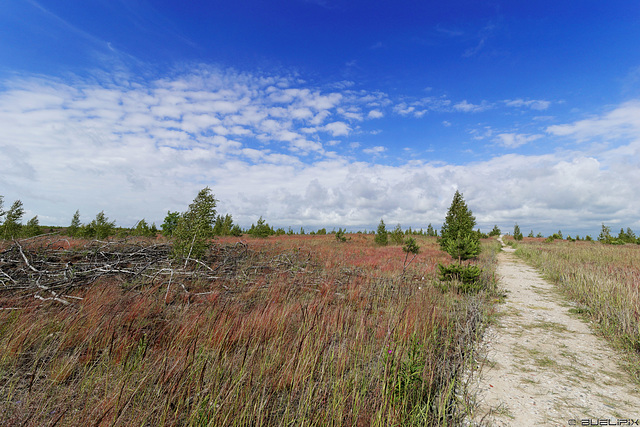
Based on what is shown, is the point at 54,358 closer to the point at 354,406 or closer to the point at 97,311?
the point at 97,311

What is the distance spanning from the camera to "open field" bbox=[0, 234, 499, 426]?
223cm

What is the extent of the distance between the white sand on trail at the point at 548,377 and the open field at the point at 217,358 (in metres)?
0.41

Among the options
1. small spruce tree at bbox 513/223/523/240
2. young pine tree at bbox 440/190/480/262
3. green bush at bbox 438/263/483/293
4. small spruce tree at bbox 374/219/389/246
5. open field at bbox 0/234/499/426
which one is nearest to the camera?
open field at bbox 0/234/499/426

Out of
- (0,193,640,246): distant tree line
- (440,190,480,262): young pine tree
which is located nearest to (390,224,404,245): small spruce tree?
(0,193,640,246): distant tree line

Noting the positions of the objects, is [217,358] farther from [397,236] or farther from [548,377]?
[397,236]

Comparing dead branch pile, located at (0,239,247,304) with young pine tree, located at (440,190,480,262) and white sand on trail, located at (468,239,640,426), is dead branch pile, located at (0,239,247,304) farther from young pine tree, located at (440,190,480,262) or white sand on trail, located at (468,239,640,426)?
young pine tree, located at (440,190,480,262)

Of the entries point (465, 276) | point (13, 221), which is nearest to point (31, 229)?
point (13, 221)

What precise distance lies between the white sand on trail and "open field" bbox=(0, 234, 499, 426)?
0.41m

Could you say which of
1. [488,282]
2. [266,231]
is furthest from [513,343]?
[266,231]

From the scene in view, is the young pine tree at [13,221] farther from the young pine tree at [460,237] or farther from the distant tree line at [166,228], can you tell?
the young pine tree at [460,237]

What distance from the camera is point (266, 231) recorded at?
3962cm

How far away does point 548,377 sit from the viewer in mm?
3855

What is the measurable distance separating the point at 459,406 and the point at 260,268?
7.95 metres

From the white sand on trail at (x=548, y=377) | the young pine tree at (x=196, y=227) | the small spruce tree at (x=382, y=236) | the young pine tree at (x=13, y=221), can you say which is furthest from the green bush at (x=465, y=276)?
the young pine tree at (x=13, y=221)
